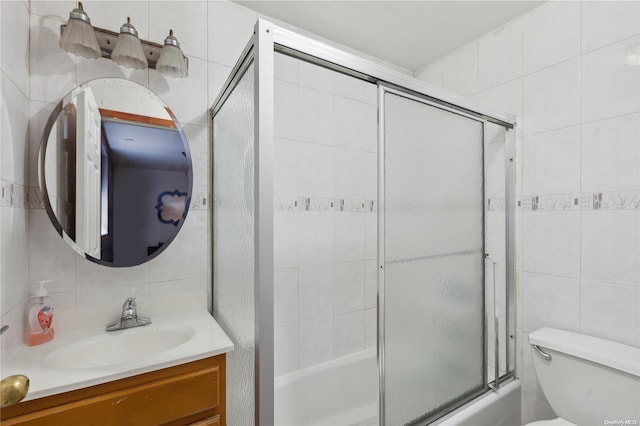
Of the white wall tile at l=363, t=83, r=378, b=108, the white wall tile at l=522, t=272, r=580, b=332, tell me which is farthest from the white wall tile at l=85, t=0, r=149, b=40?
the white wall tile at l=522, t=272, r=580, b=332

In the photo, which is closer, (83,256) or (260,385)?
(260,385)

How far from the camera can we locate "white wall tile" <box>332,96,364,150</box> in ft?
6.17

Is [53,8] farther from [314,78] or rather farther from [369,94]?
[369,94]

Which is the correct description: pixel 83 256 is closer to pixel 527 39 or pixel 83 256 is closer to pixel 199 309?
pixel 199 309

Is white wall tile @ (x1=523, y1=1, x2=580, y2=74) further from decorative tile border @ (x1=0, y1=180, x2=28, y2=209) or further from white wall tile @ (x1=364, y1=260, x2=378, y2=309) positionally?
decorative tile border @ (x1=0, y1=180, x2=28, y2=209)

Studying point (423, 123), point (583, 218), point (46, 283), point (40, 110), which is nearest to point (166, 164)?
point (40, 110)

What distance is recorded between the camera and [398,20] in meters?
1.68

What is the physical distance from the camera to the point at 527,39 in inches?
63.4

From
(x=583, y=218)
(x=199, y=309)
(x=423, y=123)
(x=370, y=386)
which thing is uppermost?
(x=423, y=123)

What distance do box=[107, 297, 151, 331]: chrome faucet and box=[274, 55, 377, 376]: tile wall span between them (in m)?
0.67

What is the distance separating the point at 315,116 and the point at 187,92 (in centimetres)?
72

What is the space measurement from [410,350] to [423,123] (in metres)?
0.95

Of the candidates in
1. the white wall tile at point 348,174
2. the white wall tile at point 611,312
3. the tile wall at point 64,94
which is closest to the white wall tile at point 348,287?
the white wall tile at point 348,174

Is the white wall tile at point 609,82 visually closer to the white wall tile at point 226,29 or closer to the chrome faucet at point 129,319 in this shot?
the white wall tile at point 226,29
